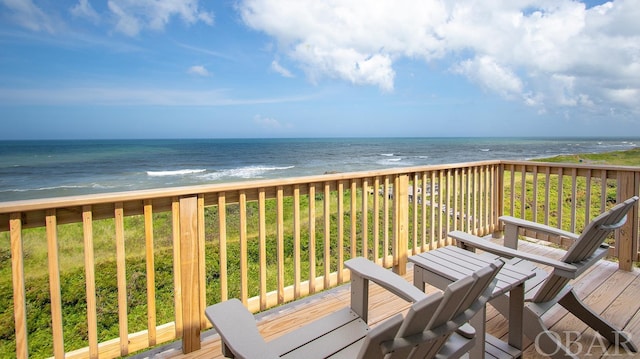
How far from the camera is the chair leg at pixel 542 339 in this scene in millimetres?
1938

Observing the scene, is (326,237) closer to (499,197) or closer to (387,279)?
(387,279)

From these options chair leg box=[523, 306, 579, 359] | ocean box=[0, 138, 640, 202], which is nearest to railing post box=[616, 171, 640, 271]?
chair leg box=[523, 306, 579, 359]

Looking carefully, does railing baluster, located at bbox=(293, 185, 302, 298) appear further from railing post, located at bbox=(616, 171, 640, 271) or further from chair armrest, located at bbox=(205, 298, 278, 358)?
railing post, located at bbox=(616, 171, 640, 271)

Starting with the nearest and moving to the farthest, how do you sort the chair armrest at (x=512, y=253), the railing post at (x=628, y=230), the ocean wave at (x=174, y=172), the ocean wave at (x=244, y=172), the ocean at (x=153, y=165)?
1. the chair armrest at (x=512, y=253)
2. the railing post at (x=628, y=230)
3. the ocean at (x=153, y=165)
4. the ocean wave at (x=244, y=172)
5. the ocean wave at (x=174, y=172)

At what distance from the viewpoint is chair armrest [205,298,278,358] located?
1.08 metres

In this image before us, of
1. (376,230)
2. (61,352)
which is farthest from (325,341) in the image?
(376,230)

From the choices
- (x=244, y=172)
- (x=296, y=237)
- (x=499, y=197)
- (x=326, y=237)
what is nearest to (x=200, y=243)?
(x=296, y=237)

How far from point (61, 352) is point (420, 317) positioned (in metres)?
1.74

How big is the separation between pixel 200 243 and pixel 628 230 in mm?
3646

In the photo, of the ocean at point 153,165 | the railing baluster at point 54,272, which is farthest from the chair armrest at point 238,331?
the ocean at point 153,165

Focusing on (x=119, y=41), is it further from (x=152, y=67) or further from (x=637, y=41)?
(x=637, y=41)

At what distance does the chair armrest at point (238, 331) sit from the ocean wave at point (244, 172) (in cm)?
2153

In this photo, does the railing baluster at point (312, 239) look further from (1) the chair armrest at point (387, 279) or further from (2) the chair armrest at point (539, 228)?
(2) the chair armrest at point (539, 228)

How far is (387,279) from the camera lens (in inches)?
59.4
